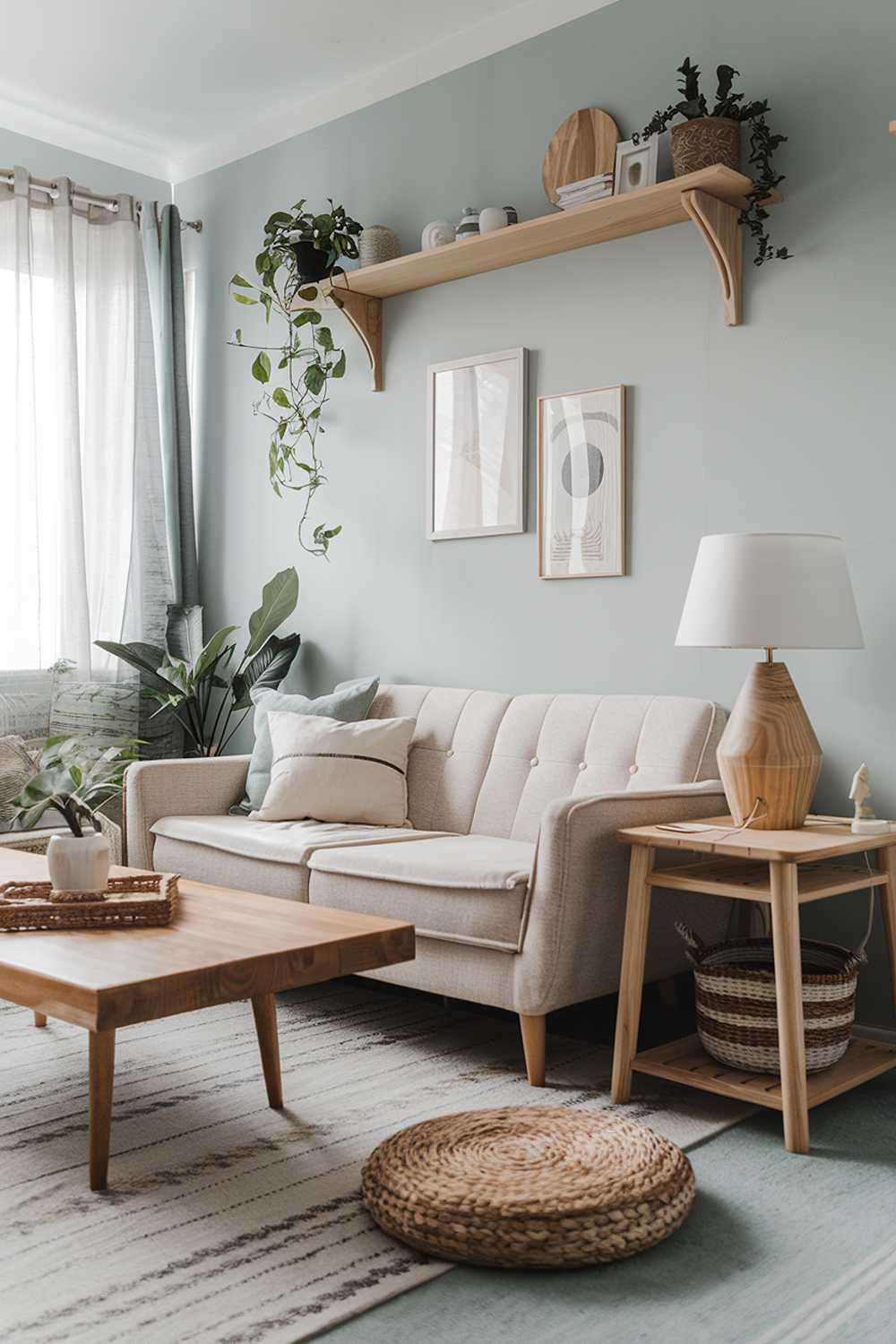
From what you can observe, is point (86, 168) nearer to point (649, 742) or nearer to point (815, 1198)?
point (649, 742)

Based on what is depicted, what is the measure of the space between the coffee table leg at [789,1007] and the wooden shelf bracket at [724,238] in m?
1.57

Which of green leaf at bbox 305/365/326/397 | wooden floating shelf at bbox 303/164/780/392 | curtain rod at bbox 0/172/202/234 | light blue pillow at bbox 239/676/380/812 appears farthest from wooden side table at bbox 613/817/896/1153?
curtain rod at bbox 0/172/202/234

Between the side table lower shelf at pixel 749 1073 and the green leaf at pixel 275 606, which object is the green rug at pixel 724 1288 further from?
the green leaf at pixel 275 606

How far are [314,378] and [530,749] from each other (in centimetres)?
159

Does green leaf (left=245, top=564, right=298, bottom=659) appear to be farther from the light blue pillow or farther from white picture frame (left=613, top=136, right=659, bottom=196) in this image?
white picture frame (left=613, top=136, right=659, bottom=196)

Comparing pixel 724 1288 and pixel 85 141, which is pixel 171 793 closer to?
pixel 724 1288

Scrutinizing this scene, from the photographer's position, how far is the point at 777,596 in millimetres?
2553

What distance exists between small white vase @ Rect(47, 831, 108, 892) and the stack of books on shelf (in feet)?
6.87

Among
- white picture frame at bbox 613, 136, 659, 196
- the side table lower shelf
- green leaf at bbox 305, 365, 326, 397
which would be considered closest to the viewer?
the side table lower shelf

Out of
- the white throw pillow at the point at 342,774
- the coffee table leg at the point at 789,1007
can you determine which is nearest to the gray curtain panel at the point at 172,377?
the white throw pillow at the point at 342,774

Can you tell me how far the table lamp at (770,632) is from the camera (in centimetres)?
255

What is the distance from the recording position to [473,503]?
150 inches

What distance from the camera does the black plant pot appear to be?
13.0 ft

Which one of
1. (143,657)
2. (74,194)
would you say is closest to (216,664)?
(143,657)
